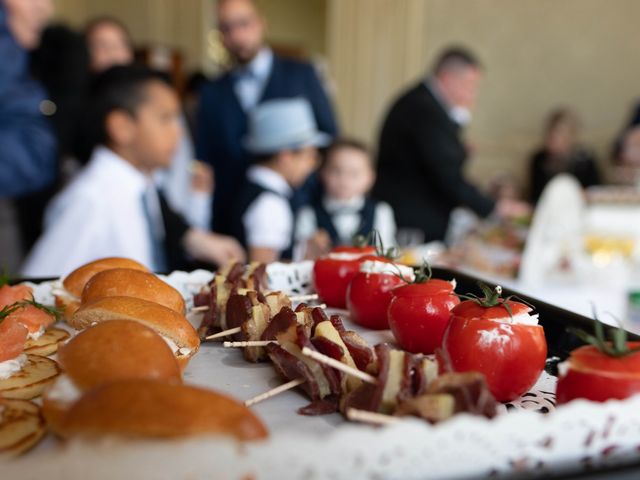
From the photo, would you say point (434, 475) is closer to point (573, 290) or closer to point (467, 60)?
point (573, 290)

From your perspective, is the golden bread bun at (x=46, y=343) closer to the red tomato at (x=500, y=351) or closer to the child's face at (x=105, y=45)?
the red tomato at (x=500, y=351)

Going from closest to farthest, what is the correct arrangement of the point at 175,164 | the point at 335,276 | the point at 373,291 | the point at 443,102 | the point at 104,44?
1. the point at 373,291
2. the point at 335,276
3. the point at 104,44
4. the point at 443,102
5. the point at 175,164

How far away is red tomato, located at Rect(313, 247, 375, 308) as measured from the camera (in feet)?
3.52

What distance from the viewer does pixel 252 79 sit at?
2908 mm

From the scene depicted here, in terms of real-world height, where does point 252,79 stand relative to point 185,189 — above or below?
above

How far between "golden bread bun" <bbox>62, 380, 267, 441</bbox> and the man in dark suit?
9.07 ft

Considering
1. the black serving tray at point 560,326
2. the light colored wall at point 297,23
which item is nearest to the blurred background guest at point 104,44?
the black serving tray at point 560,326

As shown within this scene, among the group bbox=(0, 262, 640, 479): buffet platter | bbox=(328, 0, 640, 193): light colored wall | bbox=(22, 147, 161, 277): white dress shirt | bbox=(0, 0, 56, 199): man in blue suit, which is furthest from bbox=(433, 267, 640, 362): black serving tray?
bbox=(328, 0, 640, 193): light colored wall

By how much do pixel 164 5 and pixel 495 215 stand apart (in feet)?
15.2

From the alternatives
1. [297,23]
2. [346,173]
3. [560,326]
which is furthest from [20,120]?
[297,23]

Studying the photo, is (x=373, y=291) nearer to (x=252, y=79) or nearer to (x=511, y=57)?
(x=252, y=79)

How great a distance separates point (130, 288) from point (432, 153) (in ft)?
8.01

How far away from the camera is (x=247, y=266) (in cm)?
112

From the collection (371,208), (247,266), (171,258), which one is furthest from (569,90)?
(247,266)
